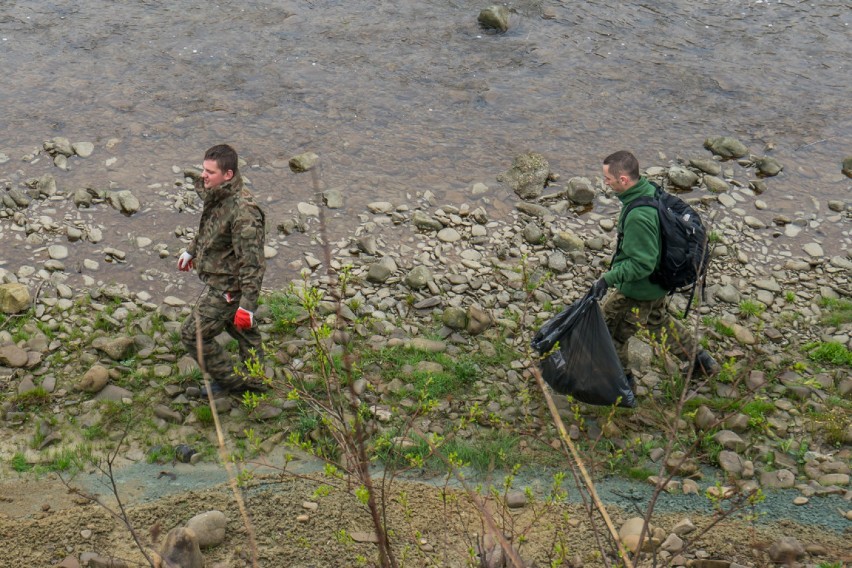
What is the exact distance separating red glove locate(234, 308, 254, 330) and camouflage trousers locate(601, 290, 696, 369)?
8.31 ft

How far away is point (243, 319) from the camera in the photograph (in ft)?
20.1

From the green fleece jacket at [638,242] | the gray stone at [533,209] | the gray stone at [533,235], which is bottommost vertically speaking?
the gray stone at [533,235]

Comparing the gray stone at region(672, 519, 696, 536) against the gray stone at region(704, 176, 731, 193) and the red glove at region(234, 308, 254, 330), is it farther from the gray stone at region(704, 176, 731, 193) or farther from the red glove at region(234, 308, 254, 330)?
the gray stone at region(704, 176, 731, 193)

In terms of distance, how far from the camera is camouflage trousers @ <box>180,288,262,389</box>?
6.34 meters

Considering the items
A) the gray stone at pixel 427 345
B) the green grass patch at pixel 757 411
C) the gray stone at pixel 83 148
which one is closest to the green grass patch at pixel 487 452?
the gray stone at pixel 427 345

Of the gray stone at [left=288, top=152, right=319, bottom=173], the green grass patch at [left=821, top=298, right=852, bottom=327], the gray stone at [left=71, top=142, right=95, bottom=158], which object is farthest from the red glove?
the green grass patch at [left=821, top=298, right=852, bottom=327]

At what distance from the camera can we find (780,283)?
27.3 ft

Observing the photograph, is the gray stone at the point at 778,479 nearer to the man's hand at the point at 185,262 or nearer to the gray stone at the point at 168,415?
the gray stone at the point at 168,415

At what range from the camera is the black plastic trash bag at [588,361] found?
6.24 meters

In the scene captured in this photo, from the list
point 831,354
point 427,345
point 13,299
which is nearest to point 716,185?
point 831,354

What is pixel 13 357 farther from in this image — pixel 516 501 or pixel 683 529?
pixel 683 529

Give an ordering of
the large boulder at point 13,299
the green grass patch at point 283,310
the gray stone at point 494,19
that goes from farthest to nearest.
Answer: the gray stone at point 494,19 < the green grass patch at point 283,310 < the large boulder at point 13,299

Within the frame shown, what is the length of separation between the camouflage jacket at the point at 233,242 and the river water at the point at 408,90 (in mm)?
2208

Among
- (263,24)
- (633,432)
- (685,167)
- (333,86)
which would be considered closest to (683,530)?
(633,432)
